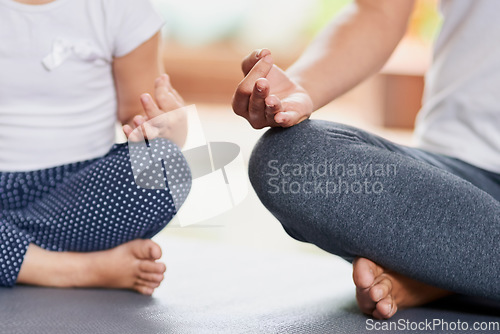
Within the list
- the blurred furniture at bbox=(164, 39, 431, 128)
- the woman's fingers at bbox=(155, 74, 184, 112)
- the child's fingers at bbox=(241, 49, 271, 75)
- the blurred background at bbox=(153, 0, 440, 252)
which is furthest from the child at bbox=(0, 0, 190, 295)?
the blurred furniture at bbox=(164, 39, 431, 128)

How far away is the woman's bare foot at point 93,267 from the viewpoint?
0.84m

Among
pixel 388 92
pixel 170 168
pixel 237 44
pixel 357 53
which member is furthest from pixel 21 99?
pixel 237 44

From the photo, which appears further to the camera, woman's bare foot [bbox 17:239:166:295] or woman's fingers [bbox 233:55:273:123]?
woman's bare foot [bbox 17:239:166:295]

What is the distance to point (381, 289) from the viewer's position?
2.35 ft

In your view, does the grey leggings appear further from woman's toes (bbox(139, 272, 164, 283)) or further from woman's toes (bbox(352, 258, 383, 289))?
woman's toes (bbox(139, 272, 164, 283))

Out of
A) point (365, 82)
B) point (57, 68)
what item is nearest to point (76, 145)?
point (57, 68)

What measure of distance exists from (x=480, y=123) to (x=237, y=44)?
8.57 ft

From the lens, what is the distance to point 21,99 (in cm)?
92

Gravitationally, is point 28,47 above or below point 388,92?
above

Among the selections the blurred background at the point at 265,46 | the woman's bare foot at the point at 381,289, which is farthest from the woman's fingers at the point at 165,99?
the blurred background at the point at 265,46

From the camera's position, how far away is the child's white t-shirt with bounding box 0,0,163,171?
91 centimetres

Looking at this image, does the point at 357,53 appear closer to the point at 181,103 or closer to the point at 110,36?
the point at 181,103

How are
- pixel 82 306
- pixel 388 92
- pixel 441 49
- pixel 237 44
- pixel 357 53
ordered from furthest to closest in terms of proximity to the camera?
pixel 237 44 < pixel 388 92 < pixel 441 49 < pixel 357 53 < pixel 82 306

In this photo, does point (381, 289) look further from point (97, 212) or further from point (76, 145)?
point (76, 145)
